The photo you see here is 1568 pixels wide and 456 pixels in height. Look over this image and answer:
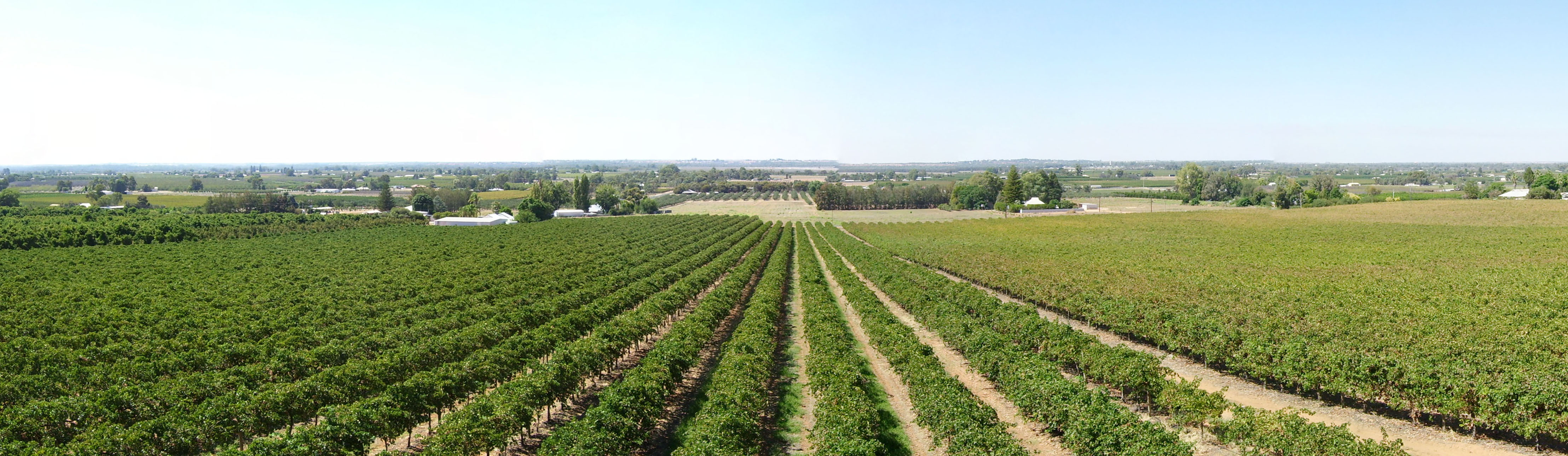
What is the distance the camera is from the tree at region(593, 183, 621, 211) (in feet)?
552

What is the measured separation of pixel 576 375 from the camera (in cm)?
2461

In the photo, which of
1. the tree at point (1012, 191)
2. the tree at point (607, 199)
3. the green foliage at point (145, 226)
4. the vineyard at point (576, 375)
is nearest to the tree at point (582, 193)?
the tree at point (607, 199)

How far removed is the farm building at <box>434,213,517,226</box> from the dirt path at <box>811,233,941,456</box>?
95596 millimetres

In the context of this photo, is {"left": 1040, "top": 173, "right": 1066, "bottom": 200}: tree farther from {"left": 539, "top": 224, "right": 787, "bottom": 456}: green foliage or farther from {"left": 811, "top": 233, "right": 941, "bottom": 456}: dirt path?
{"left": 539, "top": 224, "right": 787, "bottom": 456}: green foliage

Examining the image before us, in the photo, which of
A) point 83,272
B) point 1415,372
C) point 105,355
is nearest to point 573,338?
point 105,355

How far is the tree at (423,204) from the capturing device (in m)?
164

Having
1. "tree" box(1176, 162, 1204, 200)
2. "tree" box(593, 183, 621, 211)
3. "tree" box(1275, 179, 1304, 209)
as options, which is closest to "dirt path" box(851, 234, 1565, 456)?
"tree" box(1275, 179, 1304, 209)

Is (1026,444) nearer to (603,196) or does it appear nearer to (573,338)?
(573,338)

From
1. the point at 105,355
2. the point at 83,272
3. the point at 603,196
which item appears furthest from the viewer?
the point at 603,196

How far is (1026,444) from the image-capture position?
71.1 ft

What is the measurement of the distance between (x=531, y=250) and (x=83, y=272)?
1299 inches

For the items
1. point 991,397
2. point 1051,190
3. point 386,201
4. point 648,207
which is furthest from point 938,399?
point 386,201

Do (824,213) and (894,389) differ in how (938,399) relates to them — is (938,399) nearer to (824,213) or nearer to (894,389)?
(894,389)

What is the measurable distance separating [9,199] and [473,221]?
313 feet
